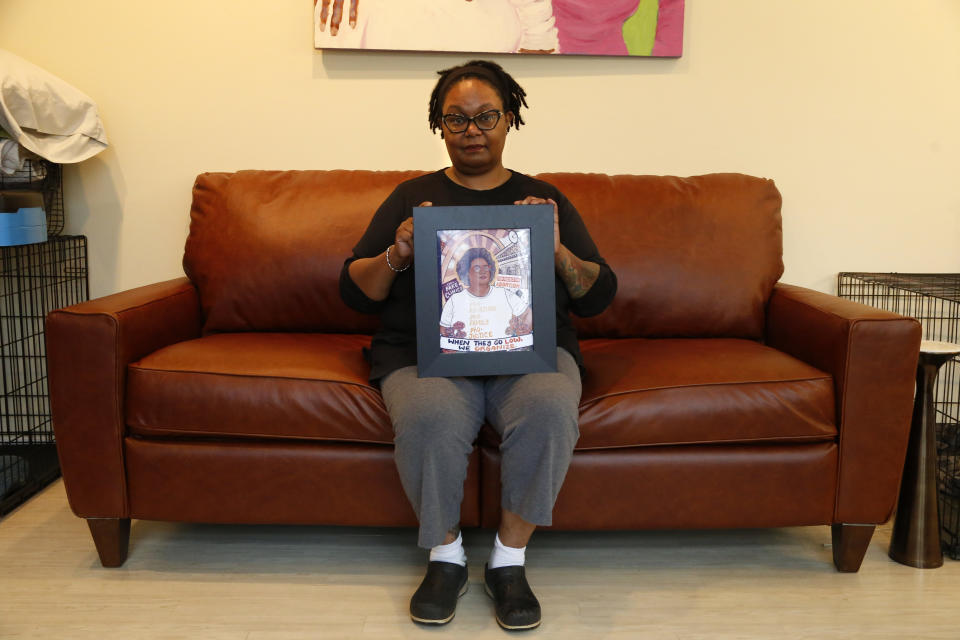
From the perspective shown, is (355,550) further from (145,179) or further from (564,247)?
(145,179)

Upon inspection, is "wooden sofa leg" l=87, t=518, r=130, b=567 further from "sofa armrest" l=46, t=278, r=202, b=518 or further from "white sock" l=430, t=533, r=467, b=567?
"white sock" l=430, t=533, r=467, b=567

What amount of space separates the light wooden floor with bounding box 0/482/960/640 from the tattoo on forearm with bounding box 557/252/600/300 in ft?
2.00

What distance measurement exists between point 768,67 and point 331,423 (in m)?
1.74

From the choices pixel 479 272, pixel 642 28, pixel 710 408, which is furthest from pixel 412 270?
pixel 642 28

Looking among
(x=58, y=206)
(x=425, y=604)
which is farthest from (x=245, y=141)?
(x=425, y=604)

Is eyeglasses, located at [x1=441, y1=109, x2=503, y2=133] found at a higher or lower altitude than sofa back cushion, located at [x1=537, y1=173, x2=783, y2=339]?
higher

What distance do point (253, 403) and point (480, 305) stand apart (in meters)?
0.52

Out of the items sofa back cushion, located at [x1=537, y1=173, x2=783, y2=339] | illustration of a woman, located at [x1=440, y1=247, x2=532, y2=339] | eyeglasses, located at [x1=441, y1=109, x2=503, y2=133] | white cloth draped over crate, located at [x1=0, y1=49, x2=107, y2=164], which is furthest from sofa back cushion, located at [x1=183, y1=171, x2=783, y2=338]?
illustration of a woman, located at [x1=440, y1=247, x2=532, y2=339]

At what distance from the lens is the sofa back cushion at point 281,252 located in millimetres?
2131

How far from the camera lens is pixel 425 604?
1.53m

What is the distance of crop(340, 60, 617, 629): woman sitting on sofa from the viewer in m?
1.52

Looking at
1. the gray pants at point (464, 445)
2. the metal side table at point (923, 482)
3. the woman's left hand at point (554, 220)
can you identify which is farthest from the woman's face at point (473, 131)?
the metal side table at point (923, 482)

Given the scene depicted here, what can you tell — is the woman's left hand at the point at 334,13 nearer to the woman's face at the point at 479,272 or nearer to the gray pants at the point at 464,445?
the woman's face at the point at 479,272

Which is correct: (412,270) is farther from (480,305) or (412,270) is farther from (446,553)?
(446,553)
